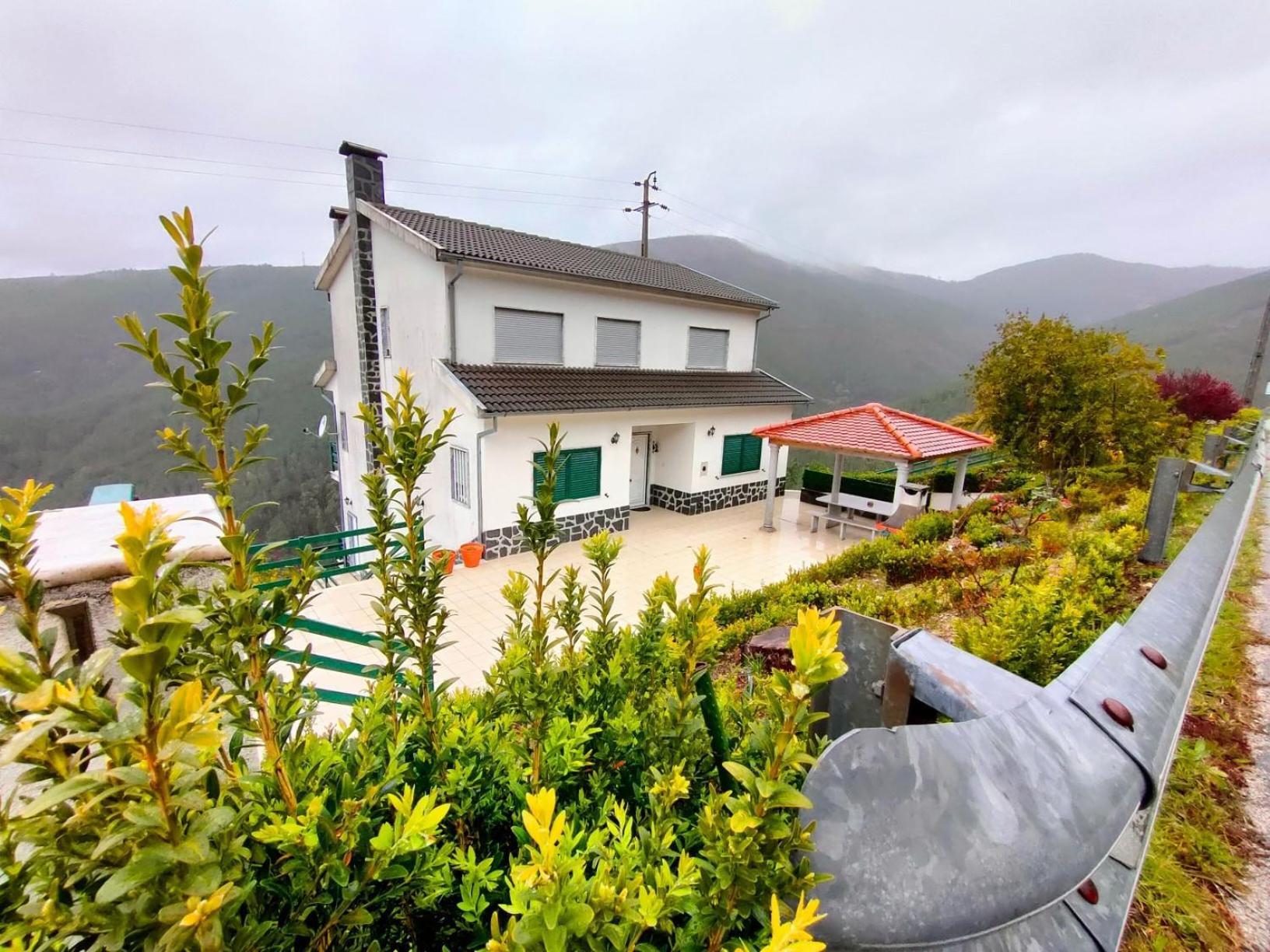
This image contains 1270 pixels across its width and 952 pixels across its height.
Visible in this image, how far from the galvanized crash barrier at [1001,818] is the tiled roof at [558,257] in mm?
10968

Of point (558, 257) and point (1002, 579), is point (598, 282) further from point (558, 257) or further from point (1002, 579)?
point (1002, 579)

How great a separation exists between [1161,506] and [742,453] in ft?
36.3

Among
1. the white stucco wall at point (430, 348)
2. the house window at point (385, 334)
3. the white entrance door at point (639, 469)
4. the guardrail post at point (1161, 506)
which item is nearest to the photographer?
the guardrail post at point (1161, 506)

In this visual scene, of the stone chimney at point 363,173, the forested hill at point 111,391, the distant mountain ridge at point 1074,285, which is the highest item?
the distant mountain ridge at point 1074,285

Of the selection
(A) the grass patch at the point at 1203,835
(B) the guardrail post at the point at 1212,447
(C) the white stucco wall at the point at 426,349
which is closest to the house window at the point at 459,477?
(C) the white stucco wall at the point at 426,349

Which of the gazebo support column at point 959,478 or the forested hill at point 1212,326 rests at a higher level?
the forested hill at point 1212,326

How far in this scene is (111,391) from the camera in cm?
4662

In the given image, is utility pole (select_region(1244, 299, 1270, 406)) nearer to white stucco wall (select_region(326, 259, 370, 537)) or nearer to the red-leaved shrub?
the red-leaved shrub

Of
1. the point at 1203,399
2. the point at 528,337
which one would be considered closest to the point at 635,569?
the point at 528,337

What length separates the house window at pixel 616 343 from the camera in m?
13.1

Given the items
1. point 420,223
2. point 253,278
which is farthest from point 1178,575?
point 253,278

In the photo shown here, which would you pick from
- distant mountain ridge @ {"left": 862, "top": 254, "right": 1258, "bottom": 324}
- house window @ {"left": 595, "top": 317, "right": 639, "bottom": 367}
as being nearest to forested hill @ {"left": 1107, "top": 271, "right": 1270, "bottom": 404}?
distant mountain ridge @ {"left": 862, "top": 254, "right": 1258, "bottom": 324}

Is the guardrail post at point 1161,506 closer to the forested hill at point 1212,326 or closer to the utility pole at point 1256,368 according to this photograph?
the utility pole at point 1256,368

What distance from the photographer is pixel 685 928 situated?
2.76ft
